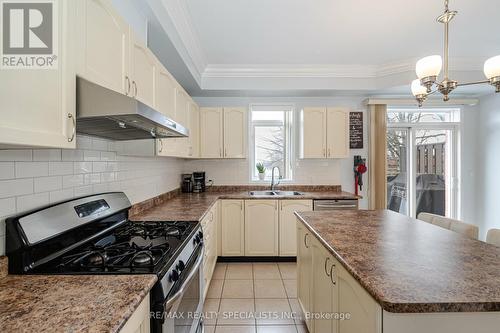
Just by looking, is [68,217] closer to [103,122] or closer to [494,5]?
[103,122]

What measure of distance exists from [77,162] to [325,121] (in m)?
3.12

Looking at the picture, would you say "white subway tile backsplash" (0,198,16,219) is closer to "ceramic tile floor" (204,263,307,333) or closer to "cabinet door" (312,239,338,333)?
"cabinet door" (312,239,338,333)

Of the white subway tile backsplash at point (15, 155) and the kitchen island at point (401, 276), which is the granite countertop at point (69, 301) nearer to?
the white subway tile backsplash at point (15, 155)

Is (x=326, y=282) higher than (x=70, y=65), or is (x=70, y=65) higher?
(x=70, y=65)

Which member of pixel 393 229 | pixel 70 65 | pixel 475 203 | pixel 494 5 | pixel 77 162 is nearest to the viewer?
pixel 70 65

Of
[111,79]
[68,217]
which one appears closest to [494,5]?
[111,79]

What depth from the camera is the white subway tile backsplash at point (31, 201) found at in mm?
1147

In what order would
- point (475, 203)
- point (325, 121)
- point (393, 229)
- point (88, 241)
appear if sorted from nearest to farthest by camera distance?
1. point (88, 241)
2. point (393, 229)
3. point (325, 121)
4. point (475, 203)

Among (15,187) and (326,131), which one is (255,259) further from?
(15,187)

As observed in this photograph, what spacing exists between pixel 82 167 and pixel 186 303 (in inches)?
41.1

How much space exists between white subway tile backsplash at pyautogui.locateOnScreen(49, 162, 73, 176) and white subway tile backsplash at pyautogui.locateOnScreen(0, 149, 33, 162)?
0.48 ft

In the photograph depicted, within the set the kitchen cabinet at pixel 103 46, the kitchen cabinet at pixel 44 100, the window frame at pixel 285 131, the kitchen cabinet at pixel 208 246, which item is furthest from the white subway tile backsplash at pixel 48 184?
the window frame at pixel 285 131

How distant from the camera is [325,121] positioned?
3746 millimetres

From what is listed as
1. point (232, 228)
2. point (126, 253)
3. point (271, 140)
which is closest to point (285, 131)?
point (271, 140)
